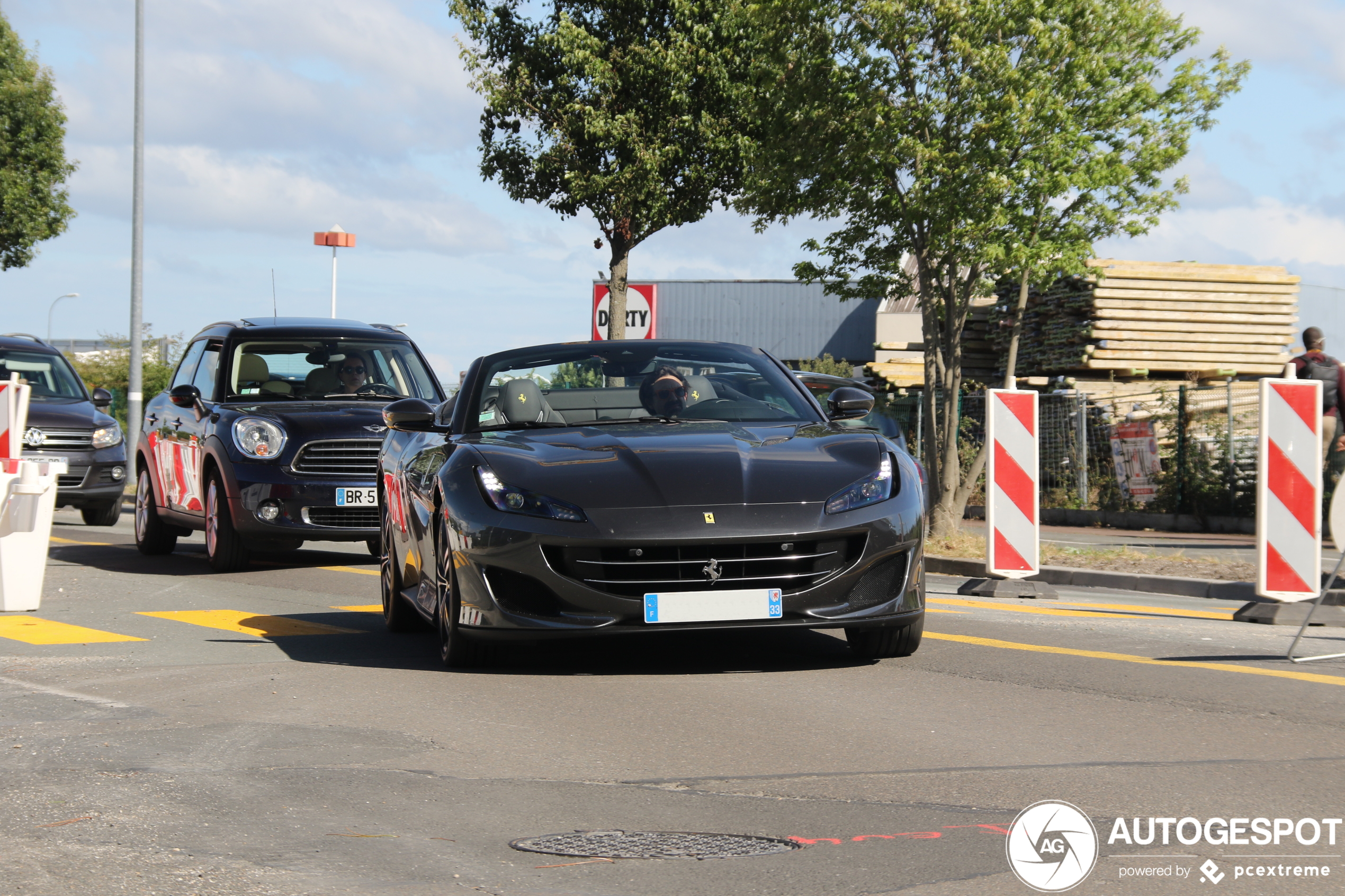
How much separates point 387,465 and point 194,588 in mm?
3177

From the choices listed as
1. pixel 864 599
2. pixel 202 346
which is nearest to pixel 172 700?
pixel 864 599

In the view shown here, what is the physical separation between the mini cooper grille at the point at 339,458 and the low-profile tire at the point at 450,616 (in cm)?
514

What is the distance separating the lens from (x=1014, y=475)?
10.9 meters

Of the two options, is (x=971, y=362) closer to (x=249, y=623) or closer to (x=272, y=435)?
(x=272, y=435)

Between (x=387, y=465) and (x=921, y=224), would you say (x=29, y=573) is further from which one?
(x=921, y=224)

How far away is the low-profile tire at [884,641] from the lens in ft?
24.0

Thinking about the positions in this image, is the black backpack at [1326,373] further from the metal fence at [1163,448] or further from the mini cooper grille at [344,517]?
the mini cooper grille at [344,517]

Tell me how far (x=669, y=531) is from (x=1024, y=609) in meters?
4.60

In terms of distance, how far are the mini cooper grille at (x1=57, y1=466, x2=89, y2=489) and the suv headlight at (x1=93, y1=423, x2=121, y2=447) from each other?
297 mm

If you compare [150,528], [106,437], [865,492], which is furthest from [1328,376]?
[106,437]

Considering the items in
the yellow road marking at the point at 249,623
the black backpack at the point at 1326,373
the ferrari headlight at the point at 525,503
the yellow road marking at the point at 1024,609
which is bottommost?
the yellow road marking at the point at 249,623

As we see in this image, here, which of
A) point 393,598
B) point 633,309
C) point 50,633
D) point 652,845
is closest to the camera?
point 652,845

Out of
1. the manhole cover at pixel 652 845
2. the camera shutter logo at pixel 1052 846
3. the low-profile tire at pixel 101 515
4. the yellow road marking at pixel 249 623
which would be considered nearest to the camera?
the camera shutter logo at pixel 1052 846

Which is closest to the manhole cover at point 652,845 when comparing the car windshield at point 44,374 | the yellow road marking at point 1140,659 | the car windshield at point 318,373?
the yellow road marking at point 1140,659
